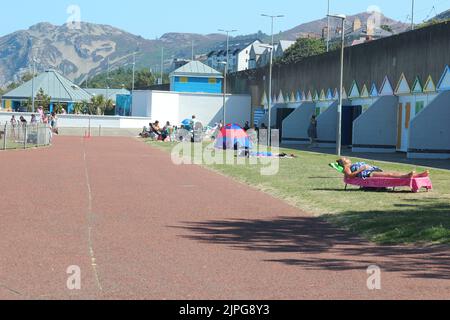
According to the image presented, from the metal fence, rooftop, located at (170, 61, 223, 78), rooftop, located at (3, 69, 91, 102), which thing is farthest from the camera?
rooftop, located at (3, 69, 91, 102)

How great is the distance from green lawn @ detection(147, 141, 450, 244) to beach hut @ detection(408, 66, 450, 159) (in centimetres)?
874

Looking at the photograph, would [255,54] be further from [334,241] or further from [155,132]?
[334,241]

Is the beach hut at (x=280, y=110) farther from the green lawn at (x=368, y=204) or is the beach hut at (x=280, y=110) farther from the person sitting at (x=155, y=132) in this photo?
the green lawn at (x=368, y=204)

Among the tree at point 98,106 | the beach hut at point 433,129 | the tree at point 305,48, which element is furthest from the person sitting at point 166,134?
the tree at point 305,48

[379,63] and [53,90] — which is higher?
[379,63]

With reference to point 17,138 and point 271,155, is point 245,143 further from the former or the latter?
point 17,138

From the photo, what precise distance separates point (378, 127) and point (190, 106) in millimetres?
33466

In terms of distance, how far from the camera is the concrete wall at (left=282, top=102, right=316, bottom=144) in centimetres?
5634

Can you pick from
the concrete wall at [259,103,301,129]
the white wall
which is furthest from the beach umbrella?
the white wall

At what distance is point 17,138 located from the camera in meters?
45.0

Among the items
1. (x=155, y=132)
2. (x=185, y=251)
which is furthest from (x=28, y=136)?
(x=185, y=251)

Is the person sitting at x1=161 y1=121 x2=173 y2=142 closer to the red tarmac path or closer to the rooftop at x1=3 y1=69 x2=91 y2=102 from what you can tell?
the red tarmac path

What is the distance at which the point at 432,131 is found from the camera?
118 feet
